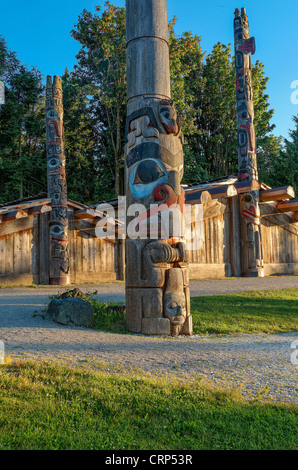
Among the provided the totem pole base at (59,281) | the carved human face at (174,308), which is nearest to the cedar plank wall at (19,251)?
the totem pole base at (59,281)

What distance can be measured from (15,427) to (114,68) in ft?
77.6

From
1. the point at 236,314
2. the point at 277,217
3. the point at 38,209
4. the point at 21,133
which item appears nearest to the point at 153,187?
the point at 236,314

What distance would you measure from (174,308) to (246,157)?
11819 mm

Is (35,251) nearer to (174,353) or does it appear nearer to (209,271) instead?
(209,271)

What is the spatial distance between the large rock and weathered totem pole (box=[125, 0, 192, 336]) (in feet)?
2.19

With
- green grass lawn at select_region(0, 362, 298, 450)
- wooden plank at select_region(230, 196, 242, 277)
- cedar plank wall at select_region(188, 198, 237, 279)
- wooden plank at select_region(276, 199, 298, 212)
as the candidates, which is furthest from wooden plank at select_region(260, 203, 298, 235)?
green grass lawn at select_region(0, 362, 298, 450)

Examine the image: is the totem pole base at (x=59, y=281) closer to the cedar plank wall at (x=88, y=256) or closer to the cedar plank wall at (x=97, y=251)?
the cedar plank wall at (x=97, y=251)

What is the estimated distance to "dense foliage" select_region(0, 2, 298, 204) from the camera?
75.9 feet

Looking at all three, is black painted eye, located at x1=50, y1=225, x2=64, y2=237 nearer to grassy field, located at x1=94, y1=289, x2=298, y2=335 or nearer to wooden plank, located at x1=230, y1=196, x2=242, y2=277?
grassy field, located at x1=94, y1=289, x2=298, y2=335

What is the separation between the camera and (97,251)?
16391 mm

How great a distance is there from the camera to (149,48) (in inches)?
265

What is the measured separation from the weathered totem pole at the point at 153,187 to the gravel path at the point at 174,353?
57 centimetres

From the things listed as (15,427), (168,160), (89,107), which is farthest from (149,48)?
(89,107)

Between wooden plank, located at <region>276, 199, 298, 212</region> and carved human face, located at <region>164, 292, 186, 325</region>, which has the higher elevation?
wooden plank, located at <region>276, 199, 298, 212</region>
